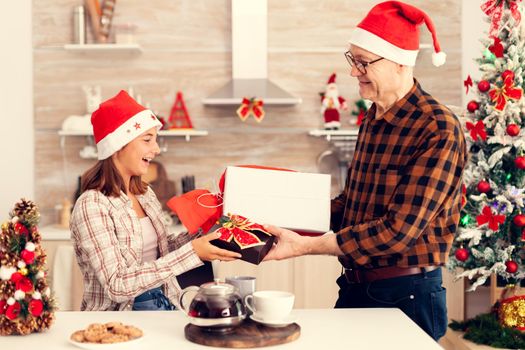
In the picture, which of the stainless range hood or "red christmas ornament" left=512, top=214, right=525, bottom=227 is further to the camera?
the stainless range hood

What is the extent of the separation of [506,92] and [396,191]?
198 cm

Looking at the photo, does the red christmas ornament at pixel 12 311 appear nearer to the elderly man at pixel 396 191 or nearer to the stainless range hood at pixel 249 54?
the elderly man at pixel 396 191

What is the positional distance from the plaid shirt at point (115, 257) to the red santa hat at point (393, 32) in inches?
34.8

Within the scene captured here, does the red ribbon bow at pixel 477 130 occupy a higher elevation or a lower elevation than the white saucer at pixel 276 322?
higher

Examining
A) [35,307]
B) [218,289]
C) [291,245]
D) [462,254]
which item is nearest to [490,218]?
[462,254]

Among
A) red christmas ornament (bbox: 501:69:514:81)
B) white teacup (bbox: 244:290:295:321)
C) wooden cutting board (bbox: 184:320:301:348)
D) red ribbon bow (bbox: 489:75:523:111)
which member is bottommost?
wooden cutting board (bbox: 184:320:301:348)

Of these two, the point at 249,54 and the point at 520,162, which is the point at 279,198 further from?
the point at 249,54

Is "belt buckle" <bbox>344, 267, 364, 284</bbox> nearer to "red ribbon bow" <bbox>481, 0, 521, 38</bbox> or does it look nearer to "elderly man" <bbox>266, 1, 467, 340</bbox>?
"elderly man" <bbox>266, 1, 467, 340</bbox>

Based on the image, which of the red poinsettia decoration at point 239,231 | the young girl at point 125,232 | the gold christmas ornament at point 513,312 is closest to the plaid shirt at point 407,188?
the red poinsettia decoration at point 239,231

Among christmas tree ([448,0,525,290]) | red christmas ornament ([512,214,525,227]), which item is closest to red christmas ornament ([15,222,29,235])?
christmas tree ([448,0,525,290])

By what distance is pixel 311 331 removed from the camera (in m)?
1.94

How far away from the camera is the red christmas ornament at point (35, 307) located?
6.17ft

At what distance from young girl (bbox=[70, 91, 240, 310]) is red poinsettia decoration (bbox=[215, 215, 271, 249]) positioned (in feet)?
0.13

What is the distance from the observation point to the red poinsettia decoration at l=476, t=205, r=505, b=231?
3930mm
